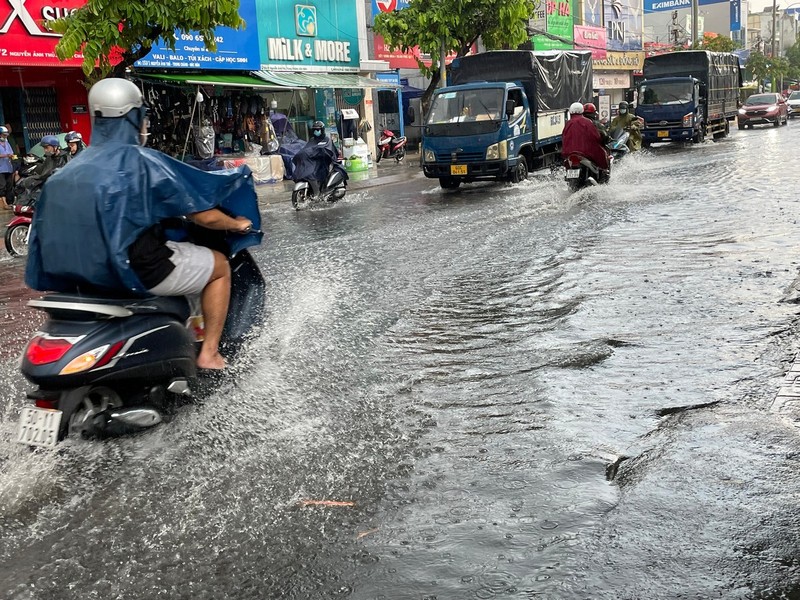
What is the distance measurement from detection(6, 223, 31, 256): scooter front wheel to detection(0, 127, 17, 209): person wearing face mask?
422cm

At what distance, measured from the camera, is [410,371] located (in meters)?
5.46

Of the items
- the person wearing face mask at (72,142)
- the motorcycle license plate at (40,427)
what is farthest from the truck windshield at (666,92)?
the motorcycle license plate at (40,427)

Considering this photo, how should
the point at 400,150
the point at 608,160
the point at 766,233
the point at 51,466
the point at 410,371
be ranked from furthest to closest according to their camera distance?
the point at 400,150
the point at 608,160
the point at 766,233
the point at 410,371
the point at 51,466

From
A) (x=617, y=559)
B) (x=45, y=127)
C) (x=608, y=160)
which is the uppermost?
(x=45, y=127)

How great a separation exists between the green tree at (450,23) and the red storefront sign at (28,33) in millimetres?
10558

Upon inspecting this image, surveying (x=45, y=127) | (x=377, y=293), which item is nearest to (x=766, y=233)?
(x=377, y=293)

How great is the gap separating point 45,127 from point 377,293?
46.2ft

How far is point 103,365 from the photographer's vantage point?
12.9 feet

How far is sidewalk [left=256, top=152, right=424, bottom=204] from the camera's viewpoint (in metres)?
19.4

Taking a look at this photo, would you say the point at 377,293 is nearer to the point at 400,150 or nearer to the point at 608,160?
the point at 608,160

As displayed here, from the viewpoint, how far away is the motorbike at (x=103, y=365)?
389 cm

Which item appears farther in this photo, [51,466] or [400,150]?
[400,150]

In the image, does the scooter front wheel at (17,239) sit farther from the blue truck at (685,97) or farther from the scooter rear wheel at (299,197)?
the blue truck at (685,97)

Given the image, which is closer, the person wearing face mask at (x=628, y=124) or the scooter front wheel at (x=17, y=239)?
the scooter front wheel at (x=17, y=239)
